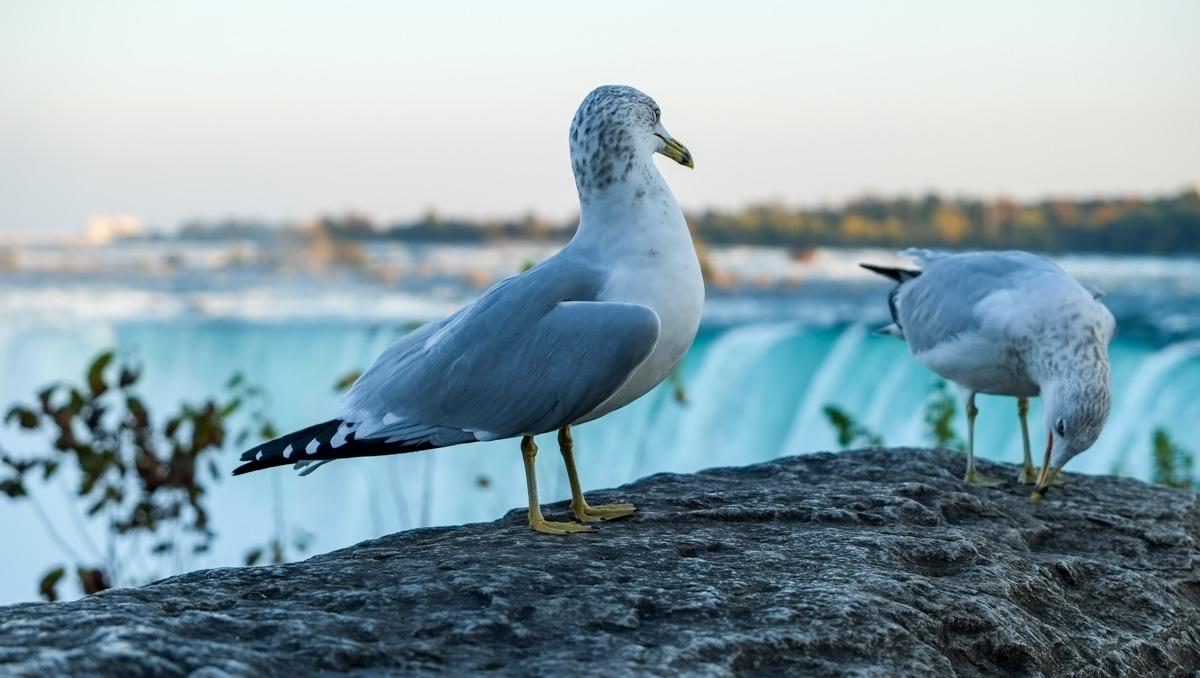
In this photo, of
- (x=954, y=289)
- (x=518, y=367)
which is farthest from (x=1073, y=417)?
(x=518, y=367)

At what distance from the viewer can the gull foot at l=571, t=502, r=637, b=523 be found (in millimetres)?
3227

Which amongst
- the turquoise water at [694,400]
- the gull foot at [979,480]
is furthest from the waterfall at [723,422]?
the gull foot at [979,480]

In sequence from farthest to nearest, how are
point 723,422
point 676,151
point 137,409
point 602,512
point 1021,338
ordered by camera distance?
point 723,422 → point 137,409 → point 1021,338 → point 676,151 → point 602,512

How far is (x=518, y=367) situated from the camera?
3.09 meters

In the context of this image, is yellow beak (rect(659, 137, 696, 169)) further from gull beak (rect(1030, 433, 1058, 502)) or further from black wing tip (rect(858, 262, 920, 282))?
black wing tip (rect(858, 262, 920, 282))

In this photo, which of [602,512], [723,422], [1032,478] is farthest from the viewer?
[723,422]

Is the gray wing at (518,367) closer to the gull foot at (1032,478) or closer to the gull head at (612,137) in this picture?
the gull head at (612,137)

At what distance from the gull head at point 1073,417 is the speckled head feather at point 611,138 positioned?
1510 mm

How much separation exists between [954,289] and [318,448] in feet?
7.99

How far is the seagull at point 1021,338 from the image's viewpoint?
3992 millimetres

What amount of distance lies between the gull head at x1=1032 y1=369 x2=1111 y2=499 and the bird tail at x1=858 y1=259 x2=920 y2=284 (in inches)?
43.3

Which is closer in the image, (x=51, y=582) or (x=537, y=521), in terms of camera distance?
(x=537, y=521)

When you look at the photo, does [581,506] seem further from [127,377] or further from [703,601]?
[127,377]

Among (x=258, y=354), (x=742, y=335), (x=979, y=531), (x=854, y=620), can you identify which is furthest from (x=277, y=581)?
(x=258, y=354)
